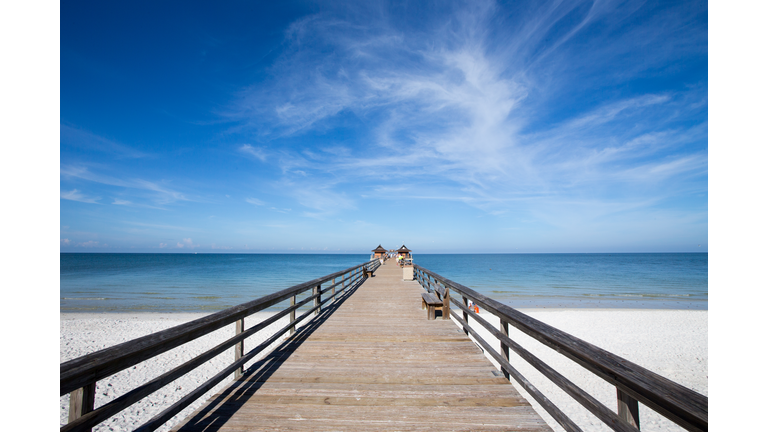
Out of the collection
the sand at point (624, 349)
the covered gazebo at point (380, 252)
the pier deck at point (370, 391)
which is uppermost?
the pier deck at point (370, 391)

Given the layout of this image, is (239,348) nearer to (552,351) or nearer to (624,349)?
(552,351)

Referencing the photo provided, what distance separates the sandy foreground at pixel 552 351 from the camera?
6766mm

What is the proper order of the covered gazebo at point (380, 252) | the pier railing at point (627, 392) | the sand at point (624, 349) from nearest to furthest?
the pier railing at point (627, 392) < the sand at point (624, 349) < the covered gazebo at point (380, 252)

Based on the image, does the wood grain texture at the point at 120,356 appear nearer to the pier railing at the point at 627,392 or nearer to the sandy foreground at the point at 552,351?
the pier railing at the point at 627,392

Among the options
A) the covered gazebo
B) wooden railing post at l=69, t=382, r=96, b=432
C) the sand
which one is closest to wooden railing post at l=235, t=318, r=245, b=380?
wooden railing post at l=69, t=382, r=96, b=432

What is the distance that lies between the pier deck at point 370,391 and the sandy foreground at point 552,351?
14.6 ft

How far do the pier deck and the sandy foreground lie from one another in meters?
4.46

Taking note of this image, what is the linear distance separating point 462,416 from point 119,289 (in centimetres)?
3409

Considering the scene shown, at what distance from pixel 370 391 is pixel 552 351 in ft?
33.0

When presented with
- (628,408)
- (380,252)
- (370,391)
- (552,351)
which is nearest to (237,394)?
(370,391)

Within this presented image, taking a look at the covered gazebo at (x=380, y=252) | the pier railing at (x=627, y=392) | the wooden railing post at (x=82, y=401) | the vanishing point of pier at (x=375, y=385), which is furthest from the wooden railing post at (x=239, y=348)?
the covered gazebo at (x=380, y=252)

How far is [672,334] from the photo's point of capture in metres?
13.1
